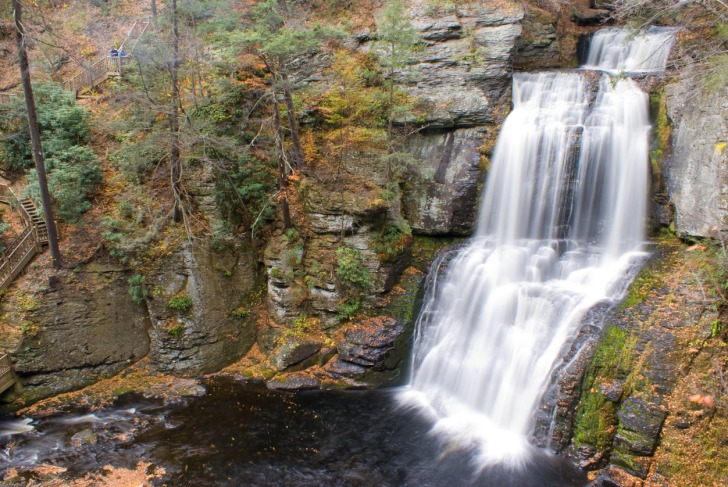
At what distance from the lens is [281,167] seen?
44.8ft

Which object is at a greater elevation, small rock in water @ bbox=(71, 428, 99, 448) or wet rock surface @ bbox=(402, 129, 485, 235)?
wet rock surface @ bbox=(402, 129, 485, 235)

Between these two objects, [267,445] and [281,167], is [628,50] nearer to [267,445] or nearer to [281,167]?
[281,167]

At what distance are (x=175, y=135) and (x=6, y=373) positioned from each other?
7.75m

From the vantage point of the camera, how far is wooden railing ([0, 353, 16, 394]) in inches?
447

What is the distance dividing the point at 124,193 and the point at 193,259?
330 centimetres

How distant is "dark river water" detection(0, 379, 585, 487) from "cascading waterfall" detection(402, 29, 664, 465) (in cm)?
79

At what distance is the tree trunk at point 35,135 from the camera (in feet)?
35.3

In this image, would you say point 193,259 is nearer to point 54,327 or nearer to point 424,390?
point 54,327

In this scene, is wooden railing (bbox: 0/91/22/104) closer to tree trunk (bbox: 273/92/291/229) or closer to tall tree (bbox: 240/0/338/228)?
tall tree (bbox: 240/0/338/228)

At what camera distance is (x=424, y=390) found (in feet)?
40.6

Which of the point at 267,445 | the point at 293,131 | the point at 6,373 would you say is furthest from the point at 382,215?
the point at 6,373

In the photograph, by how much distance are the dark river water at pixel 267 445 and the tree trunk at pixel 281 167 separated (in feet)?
18.1

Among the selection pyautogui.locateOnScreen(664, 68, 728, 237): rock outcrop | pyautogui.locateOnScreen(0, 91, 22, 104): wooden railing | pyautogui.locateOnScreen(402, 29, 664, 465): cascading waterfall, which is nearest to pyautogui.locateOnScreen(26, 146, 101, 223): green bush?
pyautogui.locateOnScreen(0, 91, 22, 104): wooden railing

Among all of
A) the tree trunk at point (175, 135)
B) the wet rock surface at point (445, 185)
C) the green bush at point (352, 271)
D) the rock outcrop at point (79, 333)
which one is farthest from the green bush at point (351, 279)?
the rock outcrop at point (79, 333)
